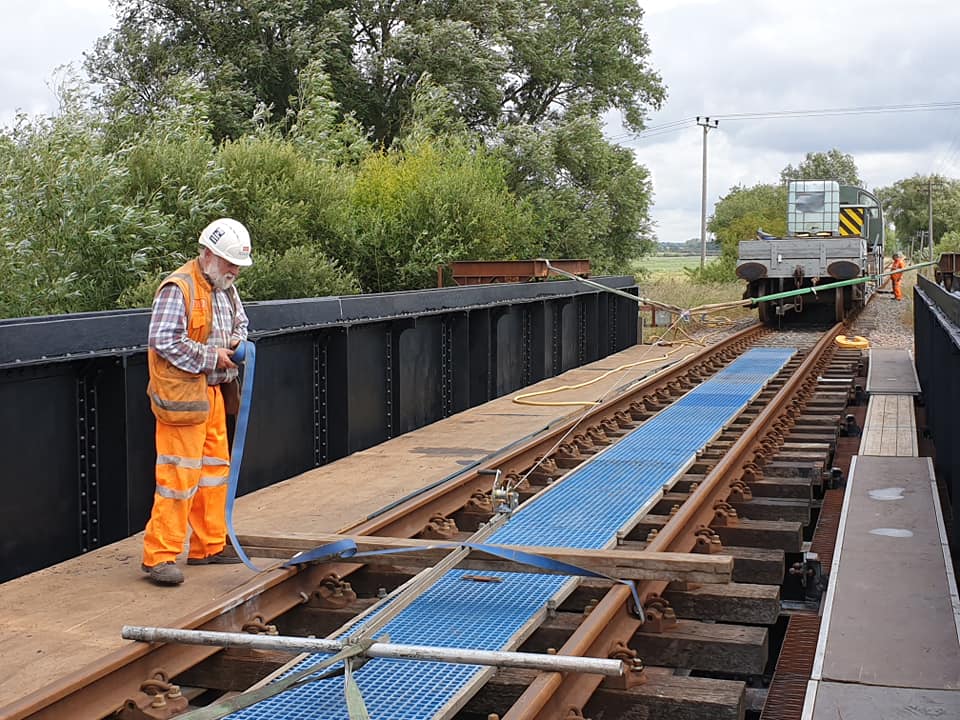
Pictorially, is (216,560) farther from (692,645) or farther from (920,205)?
(920,205)

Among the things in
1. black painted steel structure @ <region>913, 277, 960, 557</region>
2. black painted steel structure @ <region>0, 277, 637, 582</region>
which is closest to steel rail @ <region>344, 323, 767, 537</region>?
black painted steel structure @ <region>0, 277, 637, 582</region>

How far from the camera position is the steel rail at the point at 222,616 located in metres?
3.99

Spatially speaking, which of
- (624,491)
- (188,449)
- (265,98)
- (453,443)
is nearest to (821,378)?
(453,443)

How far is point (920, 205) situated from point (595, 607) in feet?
433

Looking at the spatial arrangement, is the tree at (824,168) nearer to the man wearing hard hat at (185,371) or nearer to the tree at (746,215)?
the tree at (746,215)

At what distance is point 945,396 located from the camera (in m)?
8.21

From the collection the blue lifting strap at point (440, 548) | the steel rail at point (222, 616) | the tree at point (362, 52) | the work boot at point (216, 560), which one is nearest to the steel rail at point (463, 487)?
the steel rail at point (222, 616)

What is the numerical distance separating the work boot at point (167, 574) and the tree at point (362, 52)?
28.0 metres

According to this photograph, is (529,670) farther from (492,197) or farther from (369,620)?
(492,197)

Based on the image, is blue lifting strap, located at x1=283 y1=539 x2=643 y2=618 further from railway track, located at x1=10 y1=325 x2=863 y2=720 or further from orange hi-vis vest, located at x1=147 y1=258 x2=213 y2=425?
orange hi-vis vest, located at x1=147 y1=258 x2=213 y2=425

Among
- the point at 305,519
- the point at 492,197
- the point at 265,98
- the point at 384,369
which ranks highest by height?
the point at 265,98

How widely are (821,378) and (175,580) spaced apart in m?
11.3

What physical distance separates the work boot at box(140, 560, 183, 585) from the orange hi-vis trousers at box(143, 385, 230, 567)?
0.05 meters

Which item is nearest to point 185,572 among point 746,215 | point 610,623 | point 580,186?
point 610,623
